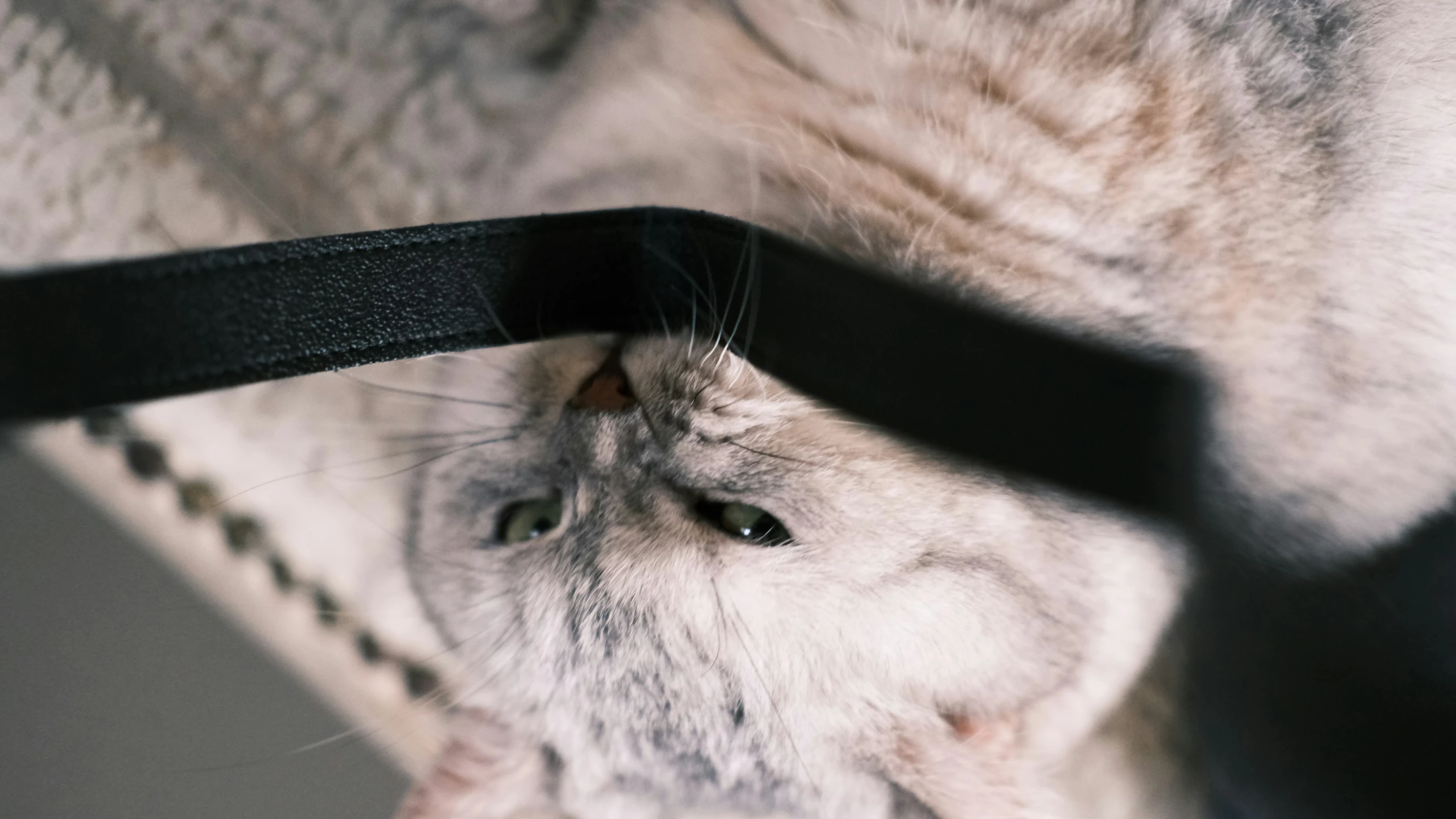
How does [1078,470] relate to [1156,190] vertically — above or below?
below

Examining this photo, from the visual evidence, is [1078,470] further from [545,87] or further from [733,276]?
[545,87]

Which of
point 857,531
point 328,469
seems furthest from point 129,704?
point 857,531

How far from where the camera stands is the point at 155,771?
0.52m

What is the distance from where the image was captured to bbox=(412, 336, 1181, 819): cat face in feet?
1.79

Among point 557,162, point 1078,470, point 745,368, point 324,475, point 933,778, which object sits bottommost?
point 933,778

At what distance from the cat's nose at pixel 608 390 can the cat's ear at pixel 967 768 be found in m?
0.27

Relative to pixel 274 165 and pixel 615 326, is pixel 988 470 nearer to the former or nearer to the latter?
pixel 615 326

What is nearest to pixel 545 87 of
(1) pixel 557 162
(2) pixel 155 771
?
(1) pixel 557 162

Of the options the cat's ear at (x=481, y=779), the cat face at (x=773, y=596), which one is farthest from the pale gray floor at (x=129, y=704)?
the cat face at (x=773, y=596)

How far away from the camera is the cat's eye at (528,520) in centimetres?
61

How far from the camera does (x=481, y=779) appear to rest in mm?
588

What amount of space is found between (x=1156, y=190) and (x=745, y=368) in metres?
0.27

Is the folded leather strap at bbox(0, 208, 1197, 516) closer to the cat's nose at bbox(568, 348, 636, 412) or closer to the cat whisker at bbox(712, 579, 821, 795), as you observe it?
the cat's nose at bbox(568, 348, 636, 412)

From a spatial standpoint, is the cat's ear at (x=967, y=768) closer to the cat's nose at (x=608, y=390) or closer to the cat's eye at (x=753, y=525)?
the cat's eye at (x=753, y=525)
